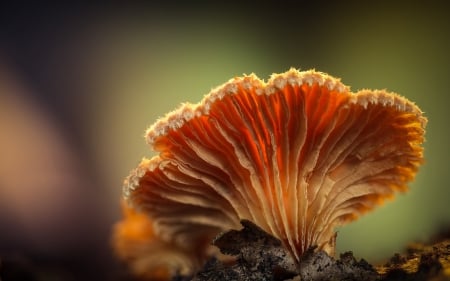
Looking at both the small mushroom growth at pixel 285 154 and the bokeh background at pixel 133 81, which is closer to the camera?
the small mushroom growth at pixel 285 154

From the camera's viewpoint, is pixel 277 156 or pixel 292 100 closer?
pixel 292 100

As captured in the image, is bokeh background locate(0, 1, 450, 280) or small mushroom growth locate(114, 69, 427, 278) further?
bokeh background locate(0, 1, 450, 280)

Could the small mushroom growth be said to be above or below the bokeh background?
below

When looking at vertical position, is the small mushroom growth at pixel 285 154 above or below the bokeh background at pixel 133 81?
below

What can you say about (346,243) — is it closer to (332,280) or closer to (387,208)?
(387,208)

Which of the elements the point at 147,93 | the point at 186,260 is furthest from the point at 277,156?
the point at 147,93
